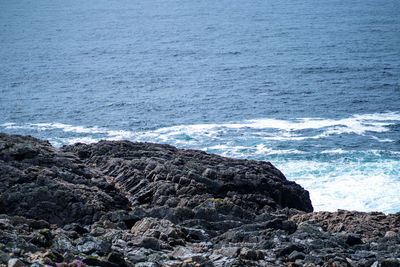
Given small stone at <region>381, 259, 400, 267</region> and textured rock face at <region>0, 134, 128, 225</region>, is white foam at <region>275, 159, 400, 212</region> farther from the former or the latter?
small stone at <region>381, 259, 400, 267</region>

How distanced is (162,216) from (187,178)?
426 cm

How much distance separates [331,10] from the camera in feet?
505

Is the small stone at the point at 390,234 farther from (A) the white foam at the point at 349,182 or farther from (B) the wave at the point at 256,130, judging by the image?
(B) the wave at the point at 256,130

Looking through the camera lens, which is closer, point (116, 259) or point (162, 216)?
point (116, 259)

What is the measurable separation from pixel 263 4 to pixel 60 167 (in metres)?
171

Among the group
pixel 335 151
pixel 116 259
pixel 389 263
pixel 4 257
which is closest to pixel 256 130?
pixel 335 151

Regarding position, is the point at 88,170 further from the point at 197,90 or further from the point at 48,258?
the point at 197,90

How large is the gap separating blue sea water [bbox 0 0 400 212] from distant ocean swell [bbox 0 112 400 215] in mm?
116

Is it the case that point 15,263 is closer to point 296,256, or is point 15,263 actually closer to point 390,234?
point 296,256

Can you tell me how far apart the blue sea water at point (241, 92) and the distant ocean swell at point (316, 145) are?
116 mm

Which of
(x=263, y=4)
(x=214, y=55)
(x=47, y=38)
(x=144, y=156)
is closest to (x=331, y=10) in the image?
(x=263, y=4)

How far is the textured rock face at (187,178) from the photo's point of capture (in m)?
23.9

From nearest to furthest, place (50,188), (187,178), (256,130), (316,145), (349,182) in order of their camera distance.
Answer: (50,188), (187,178), (349,182), (316,145), (256,130)

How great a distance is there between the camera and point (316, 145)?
5012 cm
